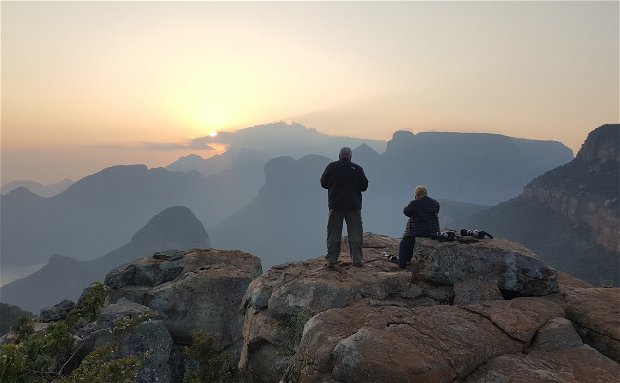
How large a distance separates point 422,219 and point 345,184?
2365 millimetres

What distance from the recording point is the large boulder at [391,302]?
618 centimetres

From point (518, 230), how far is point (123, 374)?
120 m

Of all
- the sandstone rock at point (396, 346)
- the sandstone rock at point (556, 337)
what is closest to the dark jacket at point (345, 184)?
the sandstone rock at point (396, 346)

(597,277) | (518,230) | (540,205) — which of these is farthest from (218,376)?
(540,205)

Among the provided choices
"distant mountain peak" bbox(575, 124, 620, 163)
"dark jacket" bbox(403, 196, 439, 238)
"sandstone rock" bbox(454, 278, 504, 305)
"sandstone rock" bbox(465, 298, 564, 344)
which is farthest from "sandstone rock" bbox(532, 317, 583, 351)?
"distant mountain peak" bbox(575, 124, 620, 163)

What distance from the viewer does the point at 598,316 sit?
23.7 ft

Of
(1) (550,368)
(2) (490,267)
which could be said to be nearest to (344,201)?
(2) (490,267)

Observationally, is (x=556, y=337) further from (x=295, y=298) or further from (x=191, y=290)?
(x=191, y=290)

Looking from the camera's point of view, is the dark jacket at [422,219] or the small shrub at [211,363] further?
the dark jacket at [422,219]

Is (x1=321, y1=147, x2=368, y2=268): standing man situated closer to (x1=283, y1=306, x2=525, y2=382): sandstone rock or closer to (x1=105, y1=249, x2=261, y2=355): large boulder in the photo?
(x1=283, y1=306, x2=525, y2=382): sandstone rock

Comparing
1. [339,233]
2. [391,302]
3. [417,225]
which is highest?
[417,225]

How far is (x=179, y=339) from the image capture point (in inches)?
582

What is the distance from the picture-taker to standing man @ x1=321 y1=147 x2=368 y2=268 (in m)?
10.1

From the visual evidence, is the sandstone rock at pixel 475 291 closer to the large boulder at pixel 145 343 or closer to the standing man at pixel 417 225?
the standing man at pixel 417 225
